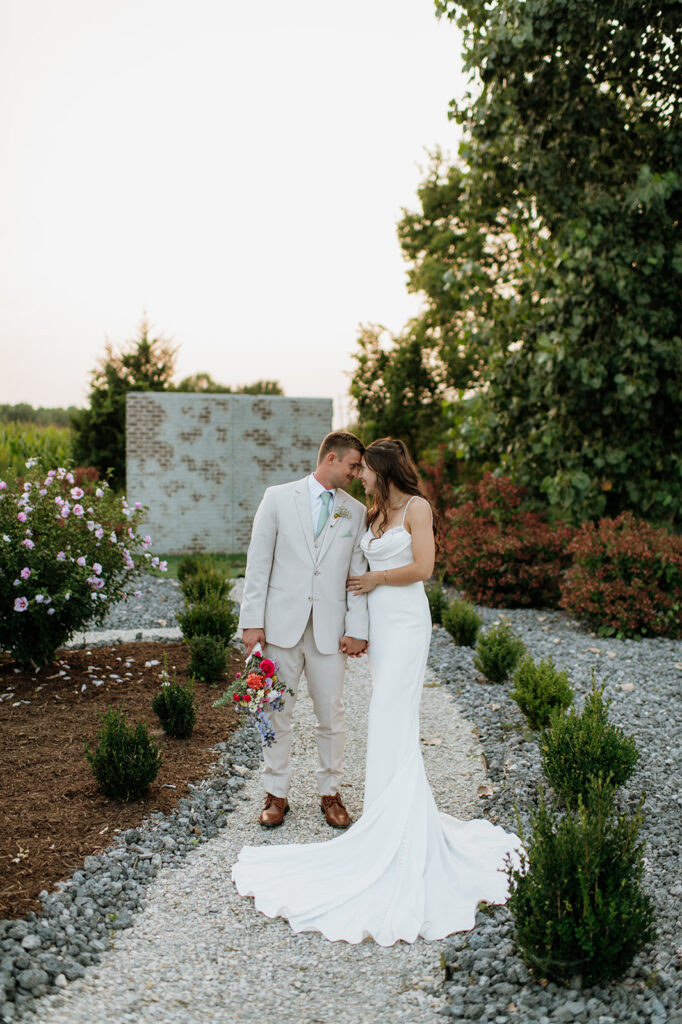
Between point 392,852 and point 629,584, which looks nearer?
point 392,852

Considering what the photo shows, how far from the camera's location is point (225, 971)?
112 inches

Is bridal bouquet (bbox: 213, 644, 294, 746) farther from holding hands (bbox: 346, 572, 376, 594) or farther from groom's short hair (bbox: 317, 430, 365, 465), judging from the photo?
groom's short hair (bbox: 317, 430, 365, 465)

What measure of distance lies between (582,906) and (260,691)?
171cm

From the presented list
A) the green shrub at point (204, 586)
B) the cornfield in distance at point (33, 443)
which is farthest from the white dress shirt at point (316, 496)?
the cornfield in distance at point (33, 443)

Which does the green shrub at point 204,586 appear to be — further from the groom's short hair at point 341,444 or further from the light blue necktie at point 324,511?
the groom's short hair at point 341,444

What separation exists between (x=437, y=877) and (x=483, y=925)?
12.1 inches

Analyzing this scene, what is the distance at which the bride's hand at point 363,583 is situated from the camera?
3.68m

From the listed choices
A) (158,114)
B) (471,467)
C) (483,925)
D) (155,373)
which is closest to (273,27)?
(158,114)

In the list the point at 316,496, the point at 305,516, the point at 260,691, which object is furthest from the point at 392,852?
the point at 316,496

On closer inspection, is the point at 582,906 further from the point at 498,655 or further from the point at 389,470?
the point at 498,655

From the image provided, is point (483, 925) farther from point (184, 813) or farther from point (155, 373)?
point (155, 373)

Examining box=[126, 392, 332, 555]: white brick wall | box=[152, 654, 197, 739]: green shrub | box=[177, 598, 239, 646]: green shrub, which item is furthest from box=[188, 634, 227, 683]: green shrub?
box=[126, 392, 332, 555]: white brick wall

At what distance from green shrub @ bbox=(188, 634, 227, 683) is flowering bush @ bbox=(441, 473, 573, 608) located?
442 cm

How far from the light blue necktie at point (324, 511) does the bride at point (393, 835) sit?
325mm
